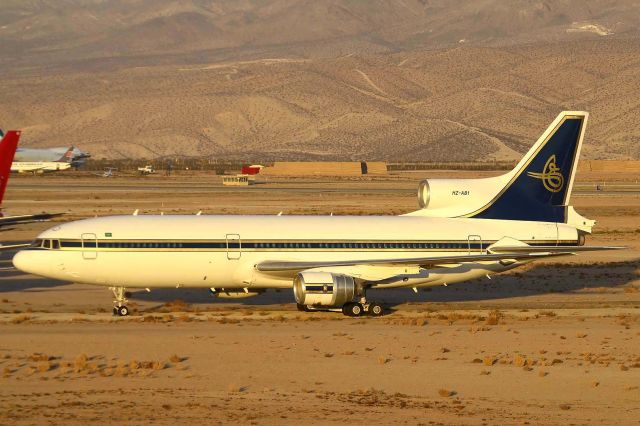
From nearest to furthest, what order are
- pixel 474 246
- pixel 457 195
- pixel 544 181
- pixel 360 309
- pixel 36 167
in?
1. pixel 360 309
2. pixel 474 246
3. pixel 544 181
4. pixel 457 195
5. pixel 36 167

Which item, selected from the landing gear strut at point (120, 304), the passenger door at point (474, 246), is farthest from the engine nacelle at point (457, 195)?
the landing gear strut at point (120, 304)

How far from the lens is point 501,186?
150ft

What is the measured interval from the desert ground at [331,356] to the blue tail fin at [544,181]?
381 cm

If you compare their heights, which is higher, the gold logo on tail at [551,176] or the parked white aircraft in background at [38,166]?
the parked white aircraft in background at [38,166]

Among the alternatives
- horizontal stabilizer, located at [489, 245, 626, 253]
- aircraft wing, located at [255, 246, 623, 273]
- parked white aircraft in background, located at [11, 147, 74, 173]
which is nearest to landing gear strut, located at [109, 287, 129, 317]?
aircraft wing, located at [255, 246, 623, 273]

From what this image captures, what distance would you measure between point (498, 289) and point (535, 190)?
7.12m

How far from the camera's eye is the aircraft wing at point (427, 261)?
41531 mm

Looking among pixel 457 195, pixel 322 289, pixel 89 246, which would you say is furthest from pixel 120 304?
pixel 457 195

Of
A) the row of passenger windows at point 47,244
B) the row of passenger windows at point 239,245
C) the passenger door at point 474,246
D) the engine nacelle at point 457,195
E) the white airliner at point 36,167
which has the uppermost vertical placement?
the white airliner at point 36,167

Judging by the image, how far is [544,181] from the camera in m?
45.7

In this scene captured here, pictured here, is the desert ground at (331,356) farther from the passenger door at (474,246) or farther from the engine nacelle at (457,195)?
the engine nacelle at (457,195)

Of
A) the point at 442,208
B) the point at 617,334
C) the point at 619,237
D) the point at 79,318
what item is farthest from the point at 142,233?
the point at 619,237

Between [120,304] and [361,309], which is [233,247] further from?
[361,309]

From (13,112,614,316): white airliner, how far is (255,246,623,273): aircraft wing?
4 centimetres
